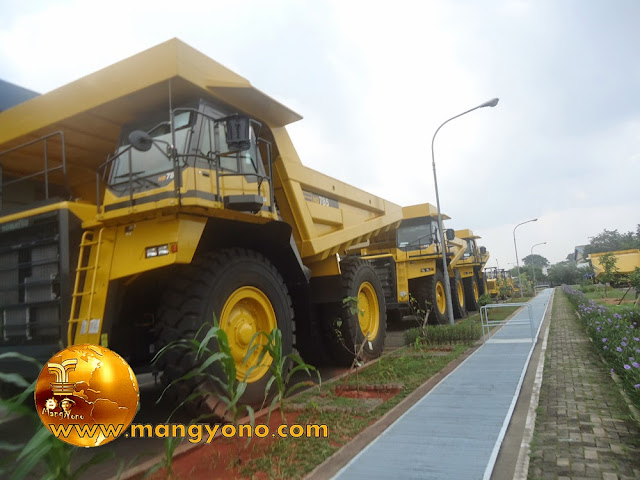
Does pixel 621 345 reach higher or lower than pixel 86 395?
lower

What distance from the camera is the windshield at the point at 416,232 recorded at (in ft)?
39.7

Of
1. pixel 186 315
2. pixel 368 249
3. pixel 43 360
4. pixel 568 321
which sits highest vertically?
pixel 368 249

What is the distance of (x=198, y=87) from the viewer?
4188 mm

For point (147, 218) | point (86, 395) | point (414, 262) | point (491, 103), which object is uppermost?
point (491, 103)

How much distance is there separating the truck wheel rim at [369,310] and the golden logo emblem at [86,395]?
6012mm

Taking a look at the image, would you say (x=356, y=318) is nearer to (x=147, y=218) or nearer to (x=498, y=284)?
(x=147, y=218)

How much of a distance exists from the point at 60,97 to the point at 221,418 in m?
3.72

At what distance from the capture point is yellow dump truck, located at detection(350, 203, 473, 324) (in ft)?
35.0

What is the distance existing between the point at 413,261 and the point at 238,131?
842 centimetres

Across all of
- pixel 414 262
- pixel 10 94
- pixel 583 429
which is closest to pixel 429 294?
pixel 414 262

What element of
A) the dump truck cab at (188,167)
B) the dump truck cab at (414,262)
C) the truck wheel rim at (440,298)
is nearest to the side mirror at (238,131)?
the dump truck cab at (188,167)

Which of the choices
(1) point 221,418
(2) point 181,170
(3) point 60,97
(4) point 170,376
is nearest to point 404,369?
(1) point 221,418

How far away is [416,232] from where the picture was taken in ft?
41.1

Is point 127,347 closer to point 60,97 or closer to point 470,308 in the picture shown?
point 60,97
